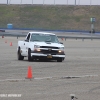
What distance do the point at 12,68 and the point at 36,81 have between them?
579 cm

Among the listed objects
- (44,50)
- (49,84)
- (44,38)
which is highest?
(44,38)

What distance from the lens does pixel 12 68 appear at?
23938mm

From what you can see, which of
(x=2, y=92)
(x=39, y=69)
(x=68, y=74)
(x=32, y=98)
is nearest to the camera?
(x=32, y=98)

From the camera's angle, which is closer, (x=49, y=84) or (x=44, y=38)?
(x=49, y=84)

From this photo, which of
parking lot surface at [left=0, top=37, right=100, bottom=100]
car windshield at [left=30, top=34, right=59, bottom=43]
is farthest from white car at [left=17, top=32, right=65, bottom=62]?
parking lot surface at [left=0, top=37, right=100, bottom=100]

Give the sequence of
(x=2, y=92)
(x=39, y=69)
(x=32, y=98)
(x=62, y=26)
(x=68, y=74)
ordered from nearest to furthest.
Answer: (x=32, y=98)
(x=2, y=92)
(x=68, y=74)
(x=39, y=69)
(x=62, y=26)

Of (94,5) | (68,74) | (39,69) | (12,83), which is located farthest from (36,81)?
(94,5)

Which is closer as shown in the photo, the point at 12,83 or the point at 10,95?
the point at 10,95

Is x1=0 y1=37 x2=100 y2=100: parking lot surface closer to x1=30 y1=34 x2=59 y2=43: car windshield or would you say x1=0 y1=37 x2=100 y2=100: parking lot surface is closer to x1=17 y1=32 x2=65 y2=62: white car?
x1=17 y1=32 x2=65 y2=62: white car

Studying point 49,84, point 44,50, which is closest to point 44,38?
point 44,50

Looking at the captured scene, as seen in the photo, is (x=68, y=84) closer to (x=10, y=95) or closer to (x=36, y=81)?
(x=36, y=81)

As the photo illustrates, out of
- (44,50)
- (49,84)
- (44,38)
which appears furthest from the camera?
(44,38)

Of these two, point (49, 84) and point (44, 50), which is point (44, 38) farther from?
point (49, 84)

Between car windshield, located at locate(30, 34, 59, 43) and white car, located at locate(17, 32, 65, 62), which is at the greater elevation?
car windshield, located at locate(30, 34, 59, 43)
